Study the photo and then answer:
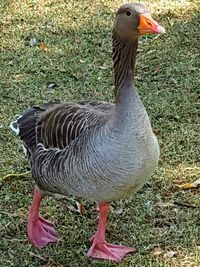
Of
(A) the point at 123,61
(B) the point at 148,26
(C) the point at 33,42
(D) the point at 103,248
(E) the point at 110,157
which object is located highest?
(B) the point at 148,26

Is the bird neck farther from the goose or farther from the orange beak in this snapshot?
the orange beak

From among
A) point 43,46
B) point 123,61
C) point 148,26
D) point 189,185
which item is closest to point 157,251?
point 189,185

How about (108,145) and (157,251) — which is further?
(157,251)

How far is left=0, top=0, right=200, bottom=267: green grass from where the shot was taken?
4.43 m

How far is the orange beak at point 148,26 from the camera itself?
3830mm

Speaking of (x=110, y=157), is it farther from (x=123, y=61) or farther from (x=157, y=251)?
(x=157, y=251)

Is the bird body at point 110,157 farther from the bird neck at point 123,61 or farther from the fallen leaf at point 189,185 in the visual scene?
the fallen leaf at point 189,185

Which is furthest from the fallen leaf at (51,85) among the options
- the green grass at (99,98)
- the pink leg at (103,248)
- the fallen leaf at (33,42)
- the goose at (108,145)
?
the pink leg at (103,248)

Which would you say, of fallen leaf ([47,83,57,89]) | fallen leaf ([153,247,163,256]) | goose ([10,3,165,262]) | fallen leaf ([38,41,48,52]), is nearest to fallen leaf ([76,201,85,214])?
goose ([10,3,165,262])

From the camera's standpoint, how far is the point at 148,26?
3850 mm

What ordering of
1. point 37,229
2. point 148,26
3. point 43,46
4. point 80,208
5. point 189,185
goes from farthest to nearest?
1. point 43,46
2. point 189,185
3. point 80,208
4. point 37,229
5. point 148,26

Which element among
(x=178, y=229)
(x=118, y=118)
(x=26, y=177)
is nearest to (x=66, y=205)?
(x=26, y=177)

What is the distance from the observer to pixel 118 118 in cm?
393

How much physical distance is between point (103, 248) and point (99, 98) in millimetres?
2259
